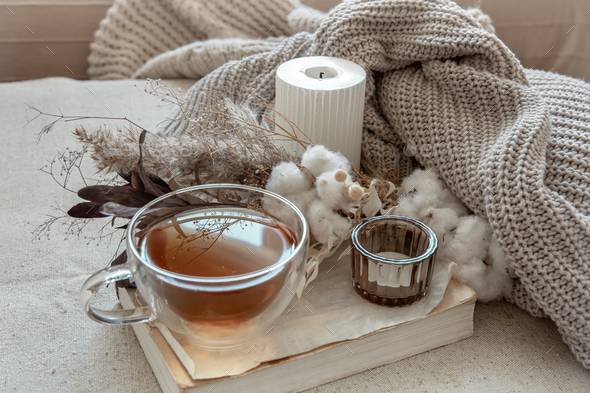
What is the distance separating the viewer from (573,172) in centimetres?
50

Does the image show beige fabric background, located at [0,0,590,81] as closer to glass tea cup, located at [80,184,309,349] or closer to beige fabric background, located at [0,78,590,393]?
beige fabric background, located at [0,78,590,393]

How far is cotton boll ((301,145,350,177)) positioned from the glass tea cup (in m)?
0.07

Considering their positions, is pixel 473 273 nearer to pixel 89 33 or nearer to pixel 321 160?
pixel 321 160

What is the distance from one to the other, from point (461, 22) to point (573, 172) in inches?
8.5

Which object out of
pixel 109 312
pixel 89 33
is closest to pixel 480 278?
pixel 109 312

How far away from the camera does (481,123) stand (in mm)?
567

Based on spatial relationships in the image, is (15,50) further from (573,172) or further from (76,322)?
(573,172)

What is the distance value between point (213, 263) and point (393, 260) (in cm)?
16

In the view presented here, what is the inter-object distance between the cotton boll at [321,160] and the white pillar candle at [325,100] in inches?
2.9

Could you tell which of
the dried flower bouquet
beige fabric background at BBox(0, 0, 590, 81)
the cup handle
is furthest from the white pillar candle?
beige fabric background at BBox(0, 0, 590, 81)

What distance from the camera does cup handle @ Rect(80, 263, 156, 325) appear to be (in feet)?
1.30

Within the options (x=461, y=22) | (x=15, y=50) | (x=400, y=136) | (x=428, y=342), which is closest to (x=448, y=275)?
(x=428, y=342)

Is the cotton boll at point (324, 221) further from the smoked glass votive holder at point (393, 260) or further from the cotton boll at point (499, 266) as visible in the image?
the cotton boll at point (499, 266)

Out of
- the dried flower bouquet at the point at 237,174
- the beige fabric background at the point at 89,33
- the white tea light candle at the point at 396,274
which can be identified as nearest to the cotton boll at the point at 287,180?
the dried flower bouquet at the point at 237,174
